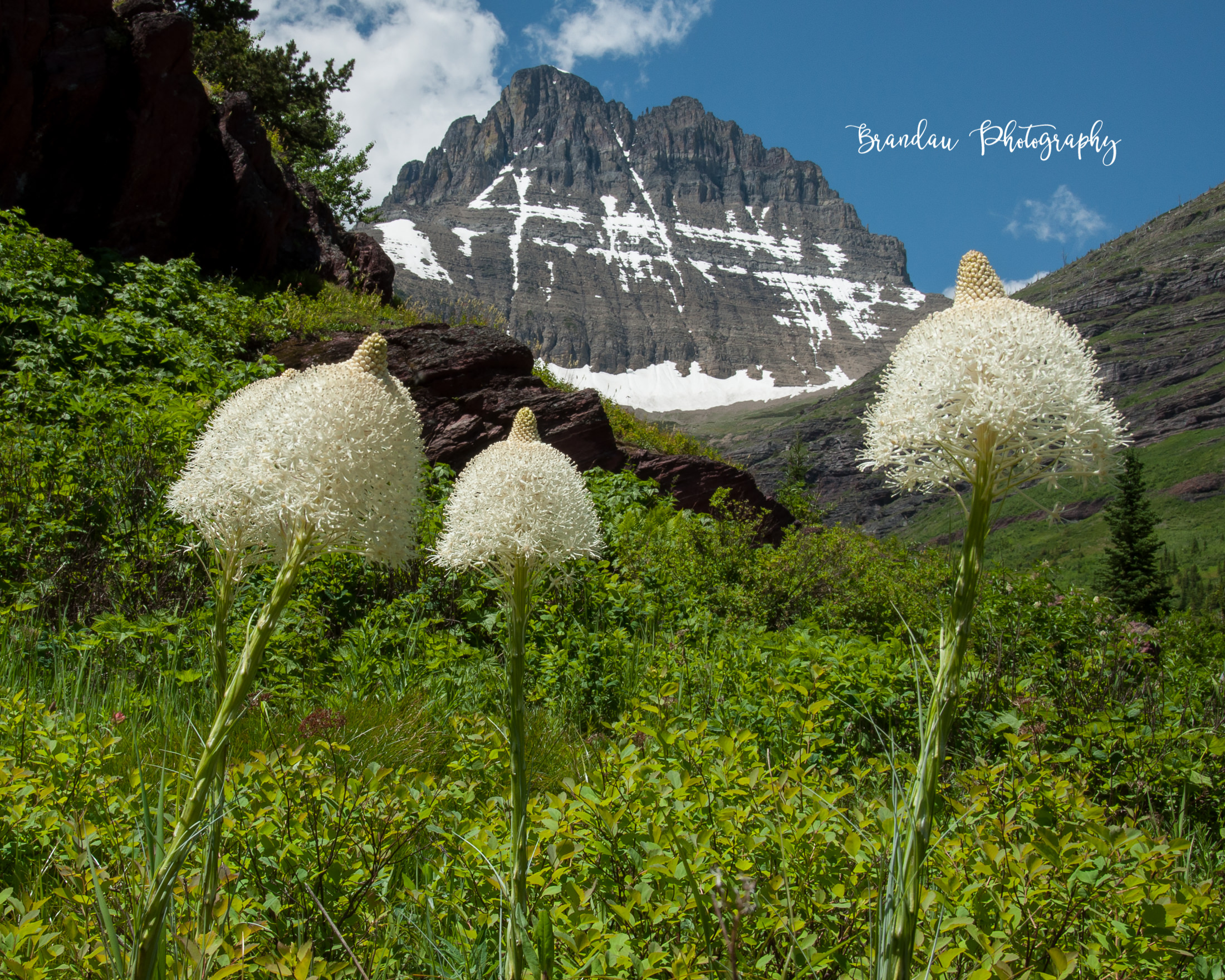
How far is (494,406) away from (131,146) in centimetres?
950

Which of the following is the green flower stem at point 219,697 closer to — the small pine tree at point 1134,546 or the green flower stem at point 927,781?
the green flower stem at point 927,781

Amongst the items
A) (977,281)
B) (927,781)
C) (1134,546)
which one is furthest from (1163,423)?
(927,781)

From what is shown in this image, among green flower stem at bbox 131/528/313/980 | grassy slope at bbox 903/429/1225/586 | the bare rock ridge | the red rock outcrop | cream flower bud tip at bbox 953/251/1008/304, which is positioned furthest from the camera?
grassy slope at bbox 903/429/1225/586

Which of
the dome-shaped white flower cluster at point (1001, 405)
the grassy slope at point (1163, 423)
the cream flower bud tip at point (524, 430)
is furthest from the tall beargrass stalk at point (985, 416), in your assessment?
the grassy slope at point (1163, 423)

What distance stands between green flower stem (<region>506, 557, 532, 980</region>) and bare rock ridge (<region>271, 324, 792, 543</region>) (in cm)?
722

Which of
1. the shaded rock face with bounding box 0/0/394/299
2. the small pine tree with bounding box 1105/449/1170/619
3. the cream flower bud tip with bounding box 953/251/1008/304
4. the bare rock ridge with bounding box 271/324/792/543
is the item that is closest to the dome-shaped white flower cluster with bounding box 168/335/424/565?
the cream flower bud tip with bounding box 953/251/1008/304

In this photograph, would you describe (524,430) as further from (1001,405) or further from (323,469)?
(1001,405)

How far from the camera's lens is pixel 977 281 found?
2232 mm

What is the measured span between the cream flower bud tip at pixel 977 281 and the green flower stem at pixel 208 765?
2.22 meters

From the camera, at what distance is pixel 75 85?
40.7 feet

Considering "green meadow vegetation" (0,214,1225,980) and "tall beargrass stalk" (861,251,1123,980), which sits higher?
"tall beargrass stalk" (861,251,1123,980)

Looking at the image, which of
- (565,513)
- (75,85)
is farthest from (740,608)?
(75,85)

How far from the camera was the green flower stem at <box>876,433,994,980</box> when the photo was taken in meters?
1.44

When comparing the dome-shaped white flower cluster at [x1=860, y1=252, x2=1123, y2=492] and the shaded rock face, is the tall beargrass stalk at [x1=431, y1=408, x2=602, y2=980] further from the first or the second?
the shaded rock face
